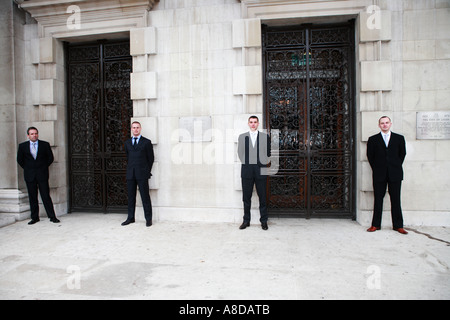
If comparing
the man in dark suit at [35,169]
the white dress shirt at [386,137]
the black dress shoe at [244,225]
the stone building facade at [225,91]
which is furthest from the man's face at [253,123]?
the man in dark suit at [35,169]

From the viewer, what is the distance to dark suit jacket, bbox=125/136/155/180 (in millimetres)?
6527

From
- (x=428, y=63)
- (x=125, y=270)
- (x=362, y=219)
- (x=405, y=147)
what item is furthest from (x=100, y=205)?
(x=428, y=63)

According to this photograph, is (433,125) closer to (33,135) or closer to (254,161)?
(254,161)

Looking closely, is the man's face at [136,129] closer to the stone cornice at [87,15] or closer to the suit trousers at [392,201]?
the stone cornice at [87,15]

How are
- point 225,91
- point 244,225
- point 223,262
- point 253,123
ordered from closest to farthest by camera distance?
point 223,262 < point 253,123 < point 244,225 < point 225,91

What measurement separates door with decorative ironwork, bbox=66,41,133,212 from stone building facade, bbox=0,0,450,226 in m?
0.04

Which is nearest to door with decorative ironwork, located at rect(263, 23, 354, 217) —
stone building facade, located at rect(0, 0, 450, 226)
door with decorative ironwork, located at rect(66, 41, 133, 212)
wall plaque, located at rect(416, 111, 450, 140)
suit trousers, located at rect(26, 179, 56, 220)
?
stone building facade, located at rect(0, 0, 450, 226)

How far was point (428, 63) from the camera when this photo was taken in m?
6.19

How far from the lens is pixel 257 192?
6.29 metres

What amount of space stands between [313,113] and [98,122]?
17.5 feet

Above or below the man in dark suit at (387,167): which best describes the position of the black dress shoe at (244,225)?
below

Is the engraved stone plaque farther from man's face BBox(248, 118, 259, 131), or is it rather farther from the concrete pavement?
the concrete pavement

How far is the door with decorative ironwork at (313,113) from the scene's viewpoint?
22.5 ft

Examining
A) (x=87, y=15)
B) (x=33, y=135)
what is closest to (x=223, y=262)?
(x=33, y=135)
